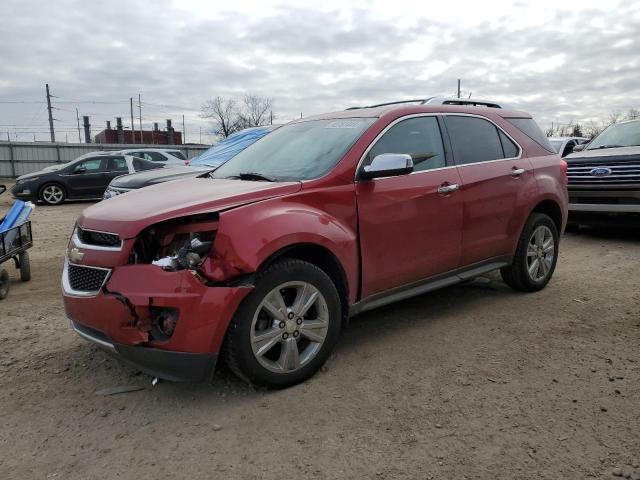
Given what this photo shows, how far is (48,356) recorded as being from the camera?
151 inches

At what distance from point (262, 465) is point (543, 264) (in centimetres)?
378

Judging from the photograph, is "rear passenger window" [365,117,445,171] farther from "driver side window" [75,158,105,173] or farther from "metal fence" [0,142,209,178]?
"metal fence" [0,142,209,178]

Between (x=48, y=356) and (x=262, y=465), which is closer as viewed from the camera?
(x=262, y=465)

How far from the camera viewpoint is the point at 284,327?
3.14 metres

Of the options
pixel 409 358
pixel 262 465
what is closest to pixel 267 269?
pixel 262 465

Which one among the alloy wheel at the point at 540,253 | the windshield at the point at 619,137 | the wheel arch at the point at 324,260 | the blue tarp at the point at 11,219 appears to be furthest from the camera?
the windshield at the point at 619,137

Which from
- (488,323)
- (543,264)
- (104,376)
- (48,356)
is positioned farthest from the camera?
(543,264)

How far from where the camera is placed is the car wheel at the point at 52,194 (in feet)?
51.9

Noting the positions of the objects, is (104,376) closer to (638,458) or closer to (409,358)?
(409,358)

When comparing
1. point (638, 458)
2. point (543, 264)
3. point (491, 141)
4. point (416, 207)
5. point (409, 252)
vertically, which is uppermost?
point (491, 141)

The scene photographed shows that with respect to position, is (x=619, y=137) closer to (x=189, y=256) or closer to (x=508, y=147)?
(x=508, y=147)

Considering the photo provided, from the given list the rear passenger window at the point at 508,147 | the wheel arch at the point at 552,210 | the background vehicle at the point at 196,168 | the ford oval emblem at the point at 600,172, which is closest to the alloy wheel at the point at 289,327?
the rear passenger window at the point at 508,147

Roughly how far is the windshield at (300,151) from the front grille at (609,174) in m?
5.33

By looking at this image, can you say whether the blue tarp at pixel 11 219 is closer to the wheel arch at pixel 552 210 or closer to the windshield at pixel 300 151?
the windshield at pixel 300 151
